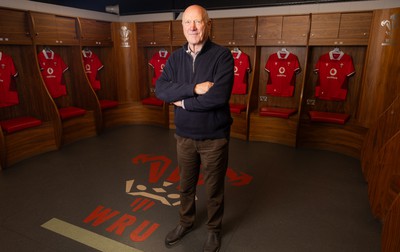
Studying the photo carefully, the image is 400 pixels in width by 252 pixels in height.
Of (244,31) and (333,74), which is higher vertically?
(244,31)

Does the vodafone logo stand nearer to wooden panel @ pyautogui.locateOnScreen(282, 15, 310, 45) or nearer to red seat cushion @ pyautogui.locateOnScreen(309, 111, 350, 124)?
wooden panel @ pyautogui.locateOnScreen(282, 15, 310, 45)

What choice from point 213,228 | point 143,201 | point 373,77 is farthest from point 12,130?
point 373,77

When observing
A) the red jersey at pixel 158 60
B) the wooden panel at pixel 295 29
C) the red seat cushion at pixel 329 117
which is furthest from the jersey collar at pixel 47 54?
the red seat cushion at pixel 329 117

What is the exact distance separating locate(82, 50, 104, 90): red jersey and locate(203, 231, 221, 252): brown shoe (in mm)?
3699

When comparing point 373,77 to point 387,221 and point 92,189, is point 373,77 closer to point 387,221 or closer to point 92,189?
point 387,221

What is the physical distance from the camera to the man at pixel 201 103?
4.98 feet

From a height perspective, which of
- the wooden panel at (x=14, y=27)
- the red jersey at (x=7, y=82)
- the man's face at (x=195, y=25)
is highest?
the wooden panel at (x=14, y=27)

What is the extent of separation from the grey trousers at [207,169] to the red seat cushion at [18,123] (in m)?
2.55

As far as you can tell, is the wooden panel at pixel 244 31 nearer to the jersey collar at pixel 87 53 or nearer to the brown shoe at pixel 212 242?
the jersey collar at pixel 87 53

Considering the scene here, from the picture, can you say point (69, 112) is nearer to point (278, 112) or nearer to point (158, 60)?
point (158, 60)

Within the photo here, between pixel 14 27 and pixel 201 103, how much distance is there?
3.09 meters

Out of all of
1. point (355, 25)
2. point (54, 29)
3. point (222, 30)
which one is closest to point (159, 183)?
point (222, 30)

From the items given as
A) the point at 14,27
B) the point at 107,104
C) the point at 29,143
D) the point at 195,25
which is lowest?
the point at 29,143

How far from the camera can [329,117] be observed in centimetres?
369
